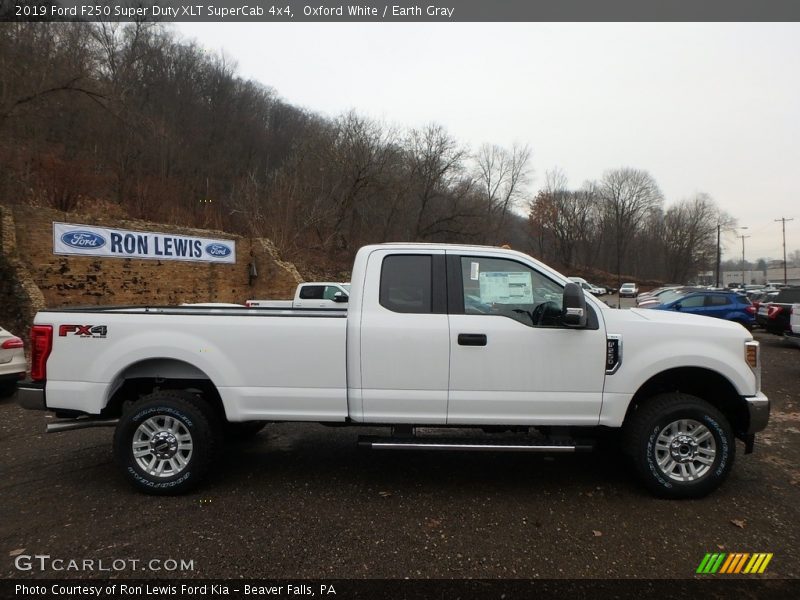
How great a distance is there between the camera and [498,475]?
4.45 meters

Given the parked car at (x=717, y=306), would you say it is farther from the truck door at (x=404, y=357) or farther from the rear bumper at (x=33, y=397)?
the rear bumper at (x=33, y=397)

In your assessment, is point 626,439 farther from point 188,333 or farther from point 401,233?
point 401,233

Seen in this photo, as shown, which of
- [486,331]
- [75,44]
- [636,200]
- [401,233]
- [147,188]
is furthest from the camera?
[636,200]

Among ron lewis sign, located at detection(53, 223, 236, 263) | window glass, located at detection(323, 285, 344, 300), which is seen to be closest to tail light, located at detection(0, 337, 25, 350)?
ron lewis sign, located at detection(53, 223, 236, 263)

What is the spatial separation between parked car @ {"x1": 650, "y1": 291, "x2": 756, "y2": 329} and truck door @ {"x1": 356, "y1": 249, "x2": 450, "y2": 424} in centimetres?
1475

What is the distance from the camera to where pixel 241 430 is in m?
5.18

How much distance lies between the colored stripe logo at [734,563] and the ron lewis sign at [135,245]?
1619cm

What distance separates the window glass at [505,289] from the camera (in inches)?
156

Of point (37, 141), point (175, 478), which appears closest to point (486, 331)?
point (175, 478)

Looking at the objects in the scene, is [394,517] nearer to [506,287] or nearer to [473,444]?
[473,444]

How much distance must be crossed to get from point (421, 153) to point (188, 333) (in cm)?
4744

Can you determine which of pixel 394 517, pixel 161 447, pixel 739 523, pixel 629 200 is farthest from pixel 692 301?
pixel 629 200

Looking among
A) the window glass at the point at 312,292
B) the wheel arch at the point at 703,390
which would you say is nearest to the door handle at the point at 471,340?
the wheel arch at the point at 703,390

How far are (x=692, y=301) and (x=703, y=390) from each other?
14.0m
